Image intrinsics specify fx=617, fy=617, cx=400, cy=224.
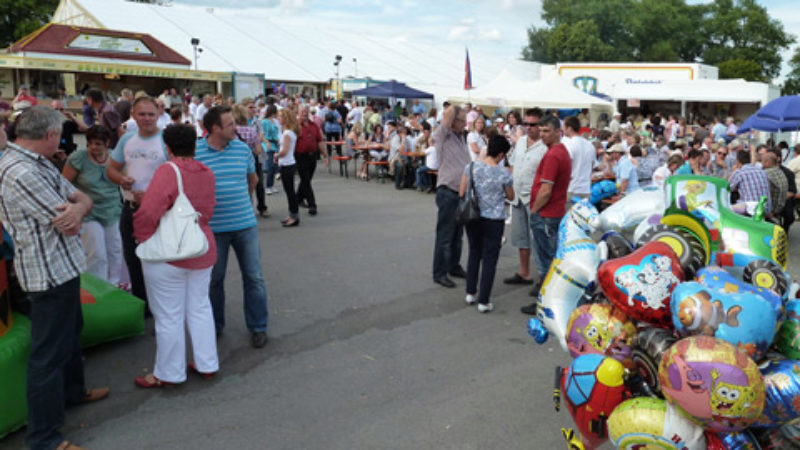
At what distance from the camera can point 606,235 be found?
3.18m

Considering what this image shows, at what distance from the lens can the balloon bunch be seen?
2.26m

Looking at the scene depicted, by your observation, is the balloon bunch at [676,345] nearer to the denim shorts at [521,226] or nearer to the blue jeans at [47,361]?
the blue jeans at [47,361]

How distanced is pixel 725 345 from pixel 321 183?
40.8 ft

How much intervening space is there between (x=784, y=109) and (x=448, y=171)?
8.08 metres

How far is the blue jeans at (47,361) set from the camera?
10.7ft

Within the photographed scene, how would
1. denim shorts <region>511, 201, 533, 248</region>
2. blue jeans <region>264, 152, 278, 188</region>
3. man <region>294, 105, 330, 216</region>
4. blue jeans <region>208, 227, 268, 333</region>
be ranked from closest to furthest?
blue jeans <region>208, 227, 268, 333</region> < denim shorts <region>511, 201, 533, 248</region> < man <region>294, 105, 330, 216</region> < blue jeans <region>264, 152, 278, 188</region>

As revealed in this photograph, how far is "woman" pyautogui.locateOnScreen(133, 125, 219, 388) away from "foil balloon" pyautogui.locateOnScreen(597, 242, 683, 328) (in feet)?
8.71

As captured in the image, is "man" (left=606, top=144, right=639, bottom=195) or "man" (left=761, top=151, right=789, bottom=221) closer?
"man" (left=761, top=151, right=789, bottom=221)

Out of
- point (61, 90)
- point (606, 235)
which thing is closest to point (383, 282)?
point (606, 235)

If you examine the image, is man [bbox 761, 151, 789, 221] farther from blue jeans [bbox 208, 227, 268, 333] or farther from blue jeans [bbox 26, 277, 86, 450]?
Answer: blue jeans [bbox 26, 277, 86, 450]

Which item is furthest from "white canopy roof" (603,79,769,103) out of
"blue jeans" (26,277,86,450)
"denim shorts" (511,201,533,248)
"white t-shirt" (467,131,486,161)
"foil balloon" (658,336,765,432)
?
"blue jeans" (26,277,86,450)

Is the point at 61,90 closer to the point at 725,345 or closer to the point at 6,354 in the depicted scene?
the point at 6,354

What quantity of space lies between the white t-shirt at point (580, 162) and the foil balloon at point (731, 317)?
190 inches

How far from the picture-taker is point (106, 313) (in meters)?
4.65
